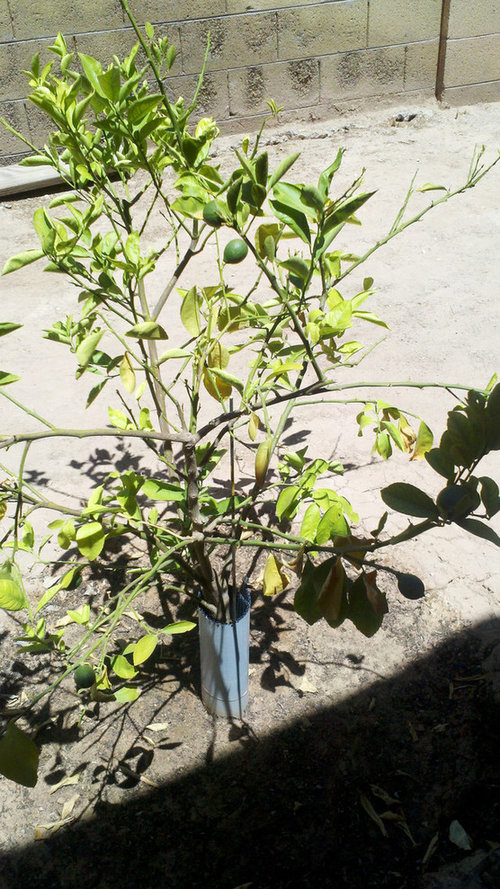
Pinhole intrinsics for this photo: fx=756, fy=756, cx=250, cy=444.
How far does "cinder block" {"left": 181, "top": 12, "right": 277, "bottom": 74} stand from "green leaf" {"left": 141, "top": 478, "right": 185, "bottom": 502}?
16.1 feet

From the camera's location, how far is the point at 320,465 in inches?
73.2

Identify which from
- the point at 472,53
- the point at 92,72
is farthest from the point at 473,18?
the point at 92,72

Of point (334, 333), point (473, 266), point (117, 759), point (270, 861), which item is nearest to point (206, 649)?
point (117, 759)

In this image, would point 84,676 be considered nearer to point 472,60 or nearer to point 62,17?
point 62,17

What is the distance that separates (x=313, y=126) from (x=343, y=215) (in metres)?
5.63

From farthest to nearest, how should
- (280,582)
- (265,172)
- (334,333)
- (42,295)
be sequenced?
(42,295)
(280,582)
(334,333)
(265,172)

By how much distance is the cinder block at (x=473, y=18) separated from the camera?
20.3 feet

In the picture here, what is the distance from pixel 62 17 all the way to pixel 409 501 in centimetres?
531

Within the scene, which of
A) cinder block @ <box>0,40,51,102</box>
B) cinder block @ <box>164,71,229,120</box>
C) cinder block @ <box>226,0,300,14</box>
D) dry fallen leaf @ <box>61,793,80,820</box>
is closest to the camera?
dry fallen leaf @ <box>61,793,80,820</box>

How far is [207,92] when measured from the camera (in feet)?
19.3

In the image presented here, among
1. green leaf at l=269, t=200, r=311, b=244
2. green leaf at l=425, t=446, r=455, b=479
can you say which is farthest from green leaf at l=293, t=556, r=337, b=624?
green leaf at l=269, t=200, r=311, b=244

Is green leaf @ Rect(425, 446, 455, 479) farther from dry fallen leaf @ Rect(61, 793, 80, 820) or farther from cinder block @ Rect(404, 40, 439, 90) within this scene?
cinder block @ Rect(404, 40, 439, 90)

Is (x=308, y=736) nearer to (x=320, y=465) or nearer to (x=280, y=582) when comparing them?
(x=280, y=582)

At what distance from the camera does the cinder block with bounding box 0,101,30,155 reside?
536 centimetres
